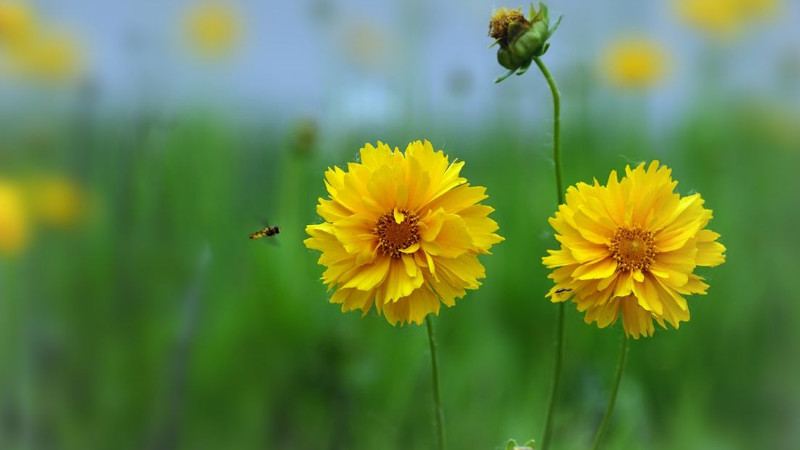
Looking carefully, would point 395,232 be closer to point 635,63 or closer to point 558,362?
point 558,362

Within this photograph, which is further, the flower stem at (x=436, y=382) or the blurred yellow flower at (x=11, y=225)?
the blurred yellow flower at (x=11, y=225)

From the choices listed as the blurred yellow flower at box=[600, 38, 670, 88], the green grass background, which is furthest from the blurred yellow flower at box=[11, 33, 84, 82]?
the blurred yellow flower at box=[600, 38, 670, 88]

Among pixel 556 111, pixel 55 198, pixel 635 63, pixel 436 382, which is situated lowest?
pixel 436 382

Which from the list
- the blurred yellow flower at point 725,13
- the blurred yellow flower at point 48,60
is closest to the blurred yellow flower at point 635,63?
the blurred yellow flower at point 725,13

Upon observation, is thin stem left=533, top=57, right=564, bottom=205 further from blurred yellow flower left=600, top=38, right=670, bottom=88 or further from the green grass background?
blurred yellow flower left=600, top=38, right=670, bottom=88

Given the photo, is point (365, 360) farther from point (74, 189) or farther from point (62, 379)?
point (74, 189)

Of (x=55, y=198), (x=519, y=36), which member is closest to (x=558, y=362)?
(x=519, y=36)

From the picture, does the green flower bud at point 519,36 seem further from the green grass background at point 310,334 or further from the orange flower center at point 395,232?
the green grass background at point 310,334
